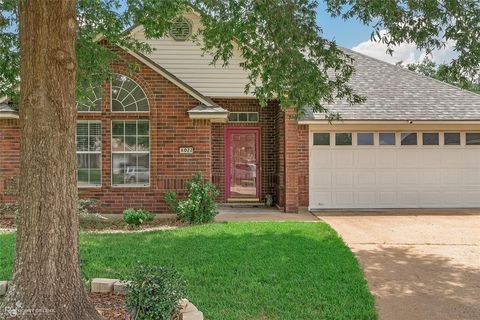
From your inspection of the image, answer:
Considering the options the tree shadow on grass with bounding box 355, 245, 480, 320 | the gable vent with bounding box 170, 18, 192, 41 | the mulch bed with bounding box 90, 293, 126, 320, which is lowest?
the tree shadow on grass with bounding box 355, 245, 480, 320

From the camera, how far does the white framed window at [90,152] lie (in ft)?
37.9

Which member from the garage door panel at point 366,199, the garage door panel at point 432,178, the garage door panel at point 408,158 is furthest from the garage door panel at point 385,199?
the garage door panel at point 432,178

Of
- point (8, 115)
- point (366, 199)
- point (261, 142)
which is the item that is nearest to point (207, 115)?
point (261, 142)

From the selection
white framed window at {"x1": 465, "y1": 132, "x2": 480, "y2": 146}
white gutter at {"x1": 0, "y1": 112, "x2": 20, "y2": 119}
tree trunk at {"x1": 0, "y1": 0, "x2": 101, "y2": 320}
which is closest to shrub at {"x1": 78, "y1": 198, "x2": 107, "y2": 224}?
white gutter at {"x1": 0, "y1": 112, "x2": 20, "y2": 119}

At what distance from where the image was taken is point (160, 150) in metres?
11.6

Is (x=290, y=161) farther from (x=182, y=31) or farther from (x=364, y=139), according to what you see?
(x=182, y=31)

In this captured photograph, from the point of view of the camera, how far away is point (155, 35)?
9523 millimetres

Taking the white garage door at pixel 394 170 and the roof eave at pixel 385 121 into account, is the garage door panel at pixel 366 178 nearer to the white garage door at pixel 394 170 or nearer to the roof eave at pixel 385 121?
the white garage door at pixel 394 170

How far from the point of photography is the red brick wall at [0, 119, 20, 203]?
36.5 ft

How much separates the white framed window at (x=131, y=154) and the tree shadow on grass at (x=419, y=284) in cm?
618

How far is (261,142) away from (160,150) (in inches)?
156

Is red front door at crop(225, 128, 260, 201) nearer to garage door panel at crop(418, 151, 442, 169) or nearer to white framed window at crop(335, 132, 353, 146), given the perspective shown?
white framed window at crop(335, 132, 353, 146)

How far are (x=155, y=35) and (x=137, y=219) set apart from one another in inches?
165

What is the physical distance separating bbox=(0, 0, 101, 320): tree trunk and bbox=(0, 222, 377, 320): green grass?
125 centimetres
